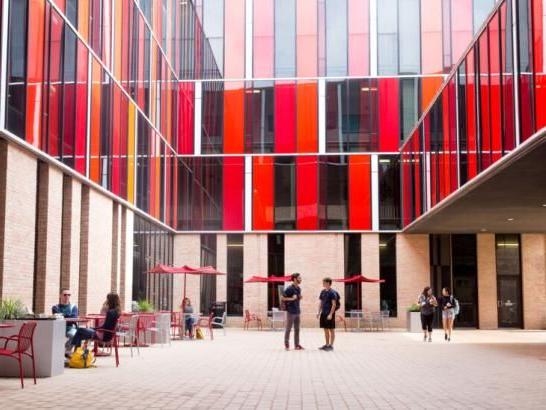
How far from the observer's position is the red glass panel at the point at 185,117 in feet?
121

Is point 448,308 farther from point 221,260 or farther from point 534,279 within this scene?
point 221,260

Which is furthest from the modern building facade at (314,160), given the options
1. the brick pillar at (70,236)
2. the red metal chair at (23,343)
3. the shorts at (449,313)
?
the red metal chair at (23,343)

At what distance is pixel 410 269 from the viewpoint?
122 ft

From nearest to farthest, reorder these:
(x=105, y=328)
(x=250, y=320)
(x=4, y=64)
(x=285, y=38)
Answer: (x=105, y=328) → (x=4, y=64) → (x=250, y=320) → (x=285, y=38)

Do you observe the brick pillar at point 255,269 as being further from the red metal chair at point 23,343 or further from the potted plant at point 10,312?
the red metal chair at point 23,343

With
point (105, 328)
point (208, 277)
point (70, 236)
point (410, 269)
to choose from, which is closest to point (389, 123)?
point (410, 269)

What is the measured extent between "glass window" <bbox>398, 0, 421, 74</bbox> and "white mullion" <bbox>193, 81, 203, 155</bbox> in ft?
30.6

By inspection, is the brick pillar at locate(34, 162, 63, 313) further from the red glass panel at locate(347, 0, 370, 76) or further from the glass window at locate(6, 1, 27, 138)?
the red glass panel at locate(347, 0, 370, 76)

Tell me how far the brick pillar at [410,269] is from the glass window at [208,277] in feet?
27.4

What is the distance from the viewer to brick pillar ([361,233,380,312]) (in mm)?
37094

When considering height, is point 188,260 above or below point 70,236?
below

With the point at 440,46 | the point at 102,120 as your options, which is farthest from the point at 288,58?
the point at 102,120

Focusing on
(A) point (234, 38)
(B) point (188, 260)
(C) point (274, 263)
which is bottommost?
(C) point (274, 263)

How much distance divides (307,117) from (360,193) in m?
4.26
